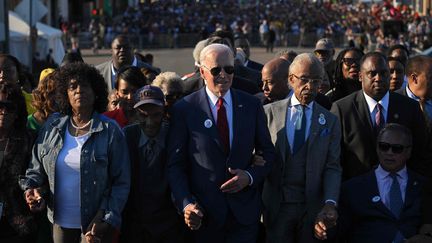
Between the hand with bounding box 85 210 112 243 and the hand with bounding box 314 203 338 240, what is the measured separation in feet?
4.77

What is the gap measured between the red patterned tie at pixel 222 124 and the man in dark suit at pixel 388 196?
3.59 ft

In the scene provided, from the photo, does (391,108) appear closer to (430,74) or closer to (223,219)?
(430,74)

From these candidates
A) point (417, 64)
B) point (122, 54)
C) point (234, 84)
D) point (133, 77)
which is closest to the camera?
point (133, 77)

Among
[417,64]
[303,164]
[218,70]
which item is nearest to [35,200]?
[218,70]

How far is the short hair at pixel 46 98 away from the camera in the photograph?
6094 millimetres

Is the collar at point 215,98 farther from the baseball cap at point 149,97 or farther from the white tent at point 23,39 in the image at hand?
the white tent at point 23,39

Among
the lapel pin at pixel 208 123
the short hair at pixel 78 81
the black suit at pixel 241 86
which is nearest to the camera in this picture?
the lapel pin at pixel 208 123

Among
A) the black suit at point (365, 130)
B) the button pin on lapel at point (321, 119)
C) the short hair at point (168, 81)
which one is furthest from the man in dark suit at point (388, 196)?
the short hair at point (168, 81)

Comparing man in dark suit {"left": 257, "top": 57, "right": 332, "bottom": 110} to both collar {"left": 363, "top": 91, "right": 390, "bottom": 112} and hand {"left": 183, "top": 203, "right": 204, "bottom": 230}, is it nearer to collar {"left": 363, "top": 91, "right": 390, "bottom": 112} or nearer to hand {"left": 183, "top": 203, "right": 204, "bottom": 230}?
collar {"left": 363, "top": 91, "right": 390, "bottom": 112}

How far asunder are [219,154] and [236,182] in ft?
0.81

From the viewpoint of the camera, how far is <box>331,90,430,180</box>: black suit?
20.1 ft

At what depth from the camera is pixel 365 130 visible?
6133 mm

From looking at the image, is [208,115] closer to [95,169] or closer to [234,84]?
[95,169]

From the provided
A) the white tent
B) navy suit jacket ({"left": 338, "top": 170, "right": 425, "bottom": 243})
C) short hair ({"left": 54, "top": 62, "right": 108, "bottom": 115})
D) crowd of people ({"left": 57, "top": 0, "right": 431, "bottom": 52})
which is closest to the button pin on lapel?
navy suit jacket ({"left": 338, "top": 170, "right": 425, "bottom": 243})
